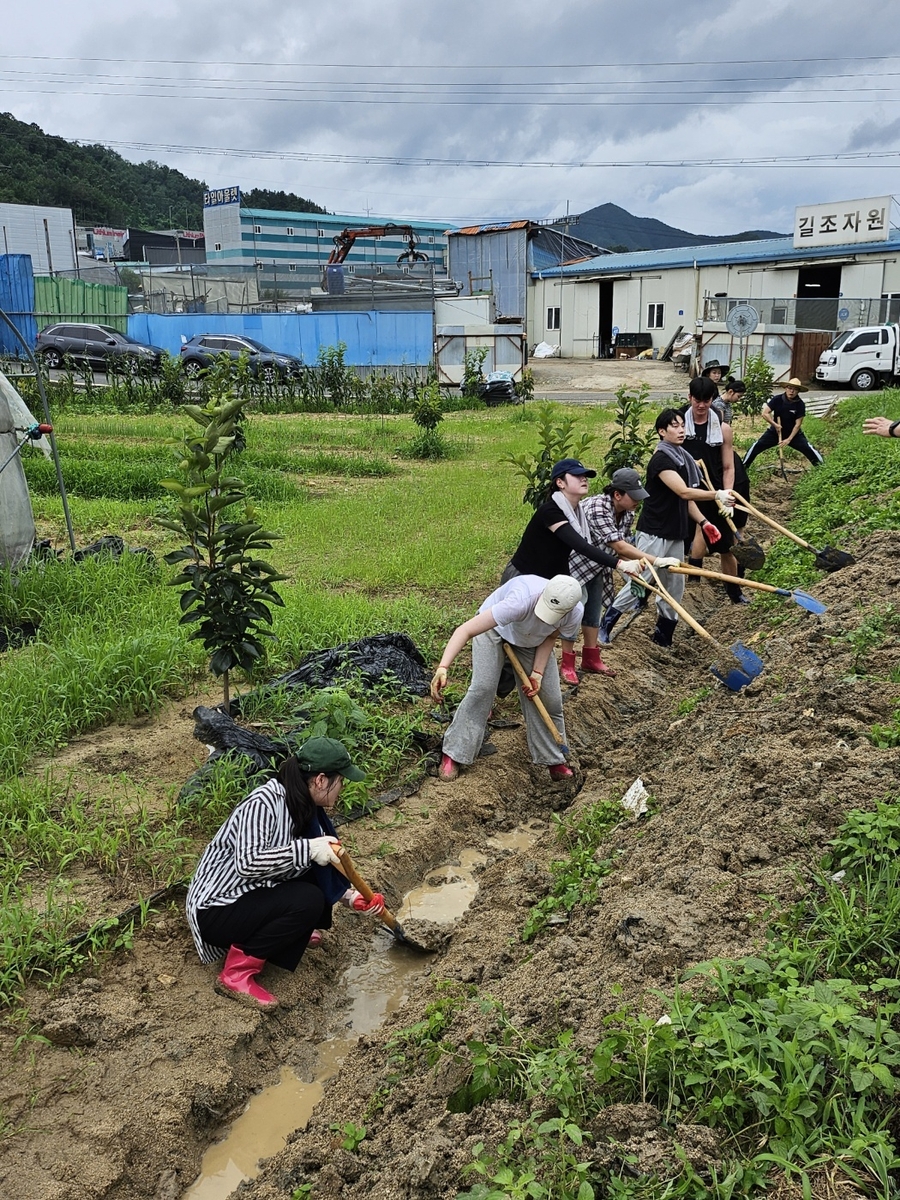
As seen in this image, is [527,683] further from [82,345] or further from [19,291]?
[19,291]

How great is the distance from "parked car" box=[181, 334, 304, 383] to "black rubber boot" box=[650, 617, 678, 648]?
55.1 ft

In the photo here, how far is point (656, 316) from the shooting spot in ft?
111

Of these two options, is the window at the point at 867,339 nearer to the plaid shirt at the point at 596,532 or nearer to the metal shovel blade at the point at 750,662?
the plaid shirt at the point at 596,532

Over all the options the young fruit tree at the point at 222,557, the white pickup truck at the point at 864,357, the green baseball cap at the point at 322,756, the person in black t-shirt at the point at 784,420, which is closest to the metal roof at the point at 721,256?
the white pickup truck at the point at 864,357

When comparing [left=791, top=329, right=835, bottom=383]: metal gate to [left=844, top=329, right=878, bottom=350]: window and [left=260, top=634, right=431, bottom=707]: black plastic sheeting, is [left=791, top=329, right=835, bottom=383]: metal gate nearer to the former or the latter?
[left=844, top=329, right=878, bottom=350]: window

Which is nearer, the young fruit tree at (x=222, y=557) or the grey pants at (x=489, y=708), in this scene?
the young fruit tree at (x=222, y=557)

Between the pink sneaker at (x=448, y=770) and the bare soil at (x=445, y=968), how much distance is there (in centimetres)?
10

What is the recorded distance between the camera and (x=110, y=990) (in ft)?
11.2

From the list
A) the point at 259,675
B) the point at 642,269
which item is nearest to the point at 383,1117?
the point at 259,675

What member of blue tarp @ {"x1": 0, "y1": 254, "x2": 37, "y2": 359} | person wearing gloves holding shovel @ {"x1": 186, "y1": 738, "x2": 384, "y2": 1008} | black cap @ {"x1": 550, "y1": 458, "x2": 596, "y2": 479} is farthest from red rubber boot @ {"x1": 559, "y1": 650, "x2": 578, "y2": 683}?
blue tarp @ {"x1": 0, "y1": 254, "x2": 37, "y2": 359}

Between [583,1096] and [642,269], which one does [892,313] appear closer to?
[642,269]

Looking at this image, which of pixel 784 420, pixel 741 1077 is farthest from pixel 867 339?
pixel 741 1077

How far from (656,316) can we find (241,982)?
33.6 m

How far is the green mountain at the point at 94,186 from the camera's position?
55906 mm
